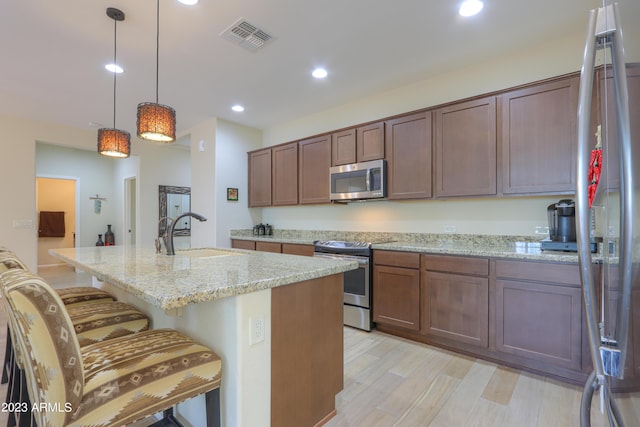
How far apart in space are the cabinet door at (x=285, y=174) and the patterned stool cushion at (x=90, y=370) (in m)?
3.21

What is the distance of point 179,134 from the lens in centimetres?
532

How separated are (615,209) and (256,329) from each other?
1242mm

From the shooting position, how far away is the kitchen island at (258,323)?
1222 millimetres

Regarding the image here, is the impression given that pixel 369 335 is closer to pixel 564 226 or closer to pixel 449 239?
pixel 449 239

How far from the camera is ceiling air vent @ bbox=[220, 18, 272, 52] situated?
240 centimetres

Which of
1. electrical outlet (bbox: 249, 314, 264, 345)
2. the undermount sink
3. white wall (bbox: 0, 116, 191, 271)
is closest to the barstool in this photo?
the undermount sink

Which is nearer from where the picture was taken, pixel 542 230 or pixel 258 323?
pixel 258 323

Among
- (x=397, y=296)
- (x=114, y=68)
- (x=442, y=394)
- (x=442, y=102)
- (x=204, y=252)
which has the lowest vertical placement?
(x=442, y=394)

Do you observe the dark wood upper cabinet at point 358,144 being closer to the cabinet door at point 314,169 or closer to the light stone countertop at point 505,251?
the cabinet door at point 314,169

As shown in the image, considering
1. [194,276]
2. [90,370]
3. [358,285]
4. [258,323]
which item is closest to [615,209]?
[258,323]

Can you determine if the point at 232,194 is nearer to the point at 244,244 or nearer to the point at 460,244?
the point at 244,244

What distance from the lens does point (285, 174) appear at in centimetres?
441

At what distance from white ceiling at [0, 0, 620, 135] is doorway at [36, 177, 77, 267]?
4.29 meters

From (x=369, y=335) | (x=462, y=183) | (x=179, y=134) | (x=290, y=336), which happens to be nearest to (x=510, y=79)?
(x=462, y=183)
